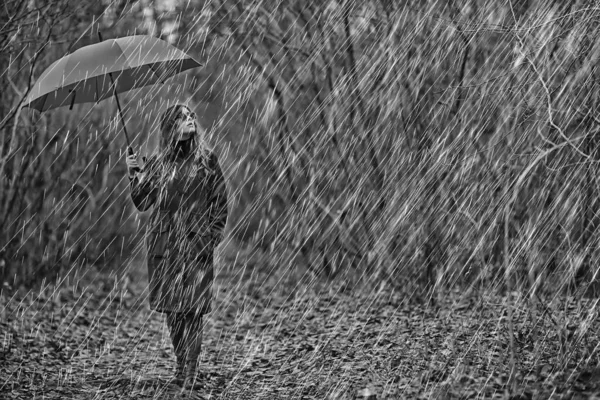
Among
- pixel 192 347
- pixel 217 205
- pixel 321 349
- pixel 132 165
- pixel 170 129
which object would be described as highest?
pixel 170 129

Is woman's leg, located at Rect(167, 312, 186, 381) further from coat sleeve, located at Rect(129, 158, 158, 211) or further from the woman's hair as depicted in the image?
the woman's hair

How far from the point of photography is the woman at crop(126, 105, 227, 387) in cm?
486

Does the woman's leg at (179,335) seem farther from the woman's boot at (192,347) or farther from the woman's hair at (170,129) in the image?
the woman's hair at (170,129)

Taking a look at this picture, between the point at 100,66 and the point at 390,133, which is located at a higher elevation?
the point at 100,66

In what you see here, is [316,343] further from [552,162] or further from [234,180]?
[234,180]

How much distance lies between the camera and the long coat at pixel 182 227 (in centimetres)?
486

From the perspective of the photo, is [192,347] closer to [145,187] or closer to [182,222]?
[182,222]

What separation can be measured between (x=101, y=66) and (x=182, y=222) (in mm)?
1085

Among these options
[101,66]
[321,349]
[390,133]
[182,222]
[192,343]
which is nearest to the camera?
[101,66]

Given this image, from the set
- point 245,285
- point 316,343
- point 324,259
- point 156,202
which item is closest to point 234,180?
point 245,285

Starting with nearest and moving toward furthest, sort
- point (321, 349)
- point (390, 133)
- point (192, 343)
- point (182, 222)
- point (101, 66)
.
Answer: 1. point (101, 66)
2. point (182, 222)
3. point (192, 343)
4. point (321, 349)
5. point (390, 133)

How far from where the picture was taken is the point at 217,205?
4902 millimetres

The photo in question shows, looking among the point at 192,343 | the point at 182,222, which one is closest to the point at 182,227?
the point at 182,222

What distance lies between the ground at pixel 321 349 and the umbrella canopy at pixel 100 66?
6.62 ft
